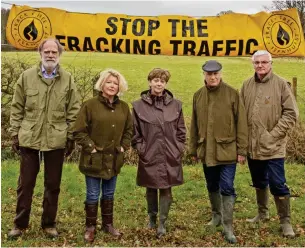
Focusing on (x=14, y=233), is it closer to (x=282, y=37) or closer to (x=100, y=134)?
(x=100, y=134)

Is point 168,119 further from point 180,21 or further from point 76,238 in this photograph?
point 180,21

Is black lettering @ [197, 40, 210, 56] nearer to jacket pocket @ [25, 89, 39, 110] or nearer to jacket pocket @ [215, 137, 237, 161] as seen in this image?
jacket pocket @ [215, 137, 237, 161]

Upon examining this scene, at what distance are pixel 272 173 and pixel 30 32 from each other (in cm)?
486

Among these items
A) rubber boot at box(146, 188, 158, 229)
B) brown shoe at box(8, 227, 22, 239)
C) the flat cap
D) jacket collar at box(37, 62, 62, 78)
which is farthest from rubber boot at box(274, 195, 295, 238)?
brown shoe at box(8, 227, 22, 239)

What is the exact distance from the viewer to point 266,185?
6371mm

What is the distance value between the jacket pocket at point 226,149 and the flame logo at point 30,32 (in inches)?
167

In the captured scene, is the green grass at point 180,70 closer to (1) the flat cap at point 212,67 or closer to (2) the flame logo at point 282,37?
(2) the flame logo at point 282,37

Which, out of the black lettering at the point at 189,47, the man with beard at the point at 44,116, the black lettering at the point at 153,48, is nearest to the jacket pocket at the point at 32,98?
the man with beard at the point at 44,116

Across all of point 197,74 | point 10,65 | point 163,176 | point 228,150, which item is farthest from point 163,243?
point 197,74

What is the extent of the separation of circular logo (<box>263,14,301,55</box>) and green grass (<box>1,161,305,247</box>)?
96.7 inches

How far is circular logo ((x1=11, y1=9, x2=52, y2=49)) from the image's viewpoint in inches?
322

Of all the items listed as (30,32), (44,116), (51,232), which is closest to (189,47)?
(30,32)

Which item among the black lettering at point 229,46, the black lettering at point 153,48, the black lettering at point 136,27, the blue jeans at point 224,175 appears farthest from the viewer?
the black lettering at point 229,46

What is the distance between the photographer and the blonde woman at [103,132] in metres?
5.37
